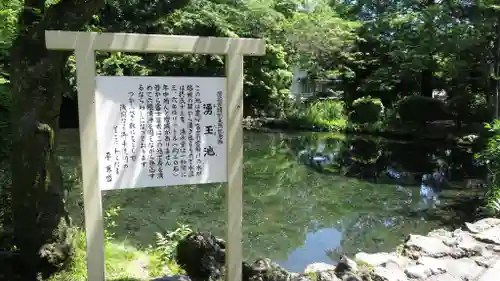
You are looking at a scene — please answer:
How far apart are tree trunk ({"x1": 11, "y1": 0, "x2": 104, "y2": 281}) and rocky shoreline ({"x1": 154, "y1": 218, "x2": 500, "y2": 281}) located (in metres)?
0.85

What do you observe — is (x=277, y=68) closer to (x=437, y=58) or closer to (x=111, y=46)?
(x=437, y=58)

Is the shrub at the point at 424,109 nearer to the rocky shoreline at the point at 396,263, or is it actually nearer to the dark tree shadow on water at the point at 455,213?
the dark tree shadow on water at the point at 455,213

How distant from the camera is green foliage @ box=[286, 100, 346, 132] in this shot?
16.8m

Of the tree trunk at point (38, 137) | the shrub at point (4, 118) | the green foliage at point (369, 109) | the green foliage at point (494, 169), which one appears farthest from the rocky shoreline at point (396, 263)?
the green foliage at point (369, 109)

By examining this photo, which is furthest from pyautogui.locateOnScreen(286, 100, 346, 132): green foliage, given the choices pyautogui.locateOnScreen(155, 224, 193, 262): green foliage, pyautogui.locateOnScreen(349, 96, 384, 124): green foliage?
pyautogui.locateOnScreen(155, 224, 193, 262): green foliage

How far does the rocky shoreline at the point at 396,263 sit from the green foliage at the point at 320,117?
1252 cm

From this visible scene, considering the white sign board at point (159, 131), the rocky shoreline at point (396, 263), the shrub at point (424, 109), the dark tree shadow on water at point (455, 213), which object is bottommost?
the dark tree shadow on water at point (455, 213)

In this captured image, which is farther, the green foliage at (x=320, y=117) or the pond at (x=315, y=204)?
the green foliage at (x=320, y=117)

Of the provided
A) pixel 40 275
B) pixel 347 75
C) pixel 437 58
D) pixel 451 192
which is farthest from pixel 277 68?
pixel 40 275

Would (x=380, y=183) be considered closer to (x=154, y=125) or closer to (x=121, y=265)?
(x=121, y=265)

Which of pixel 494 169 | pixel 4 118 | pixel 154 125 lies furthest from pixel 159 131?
pixel 494 169

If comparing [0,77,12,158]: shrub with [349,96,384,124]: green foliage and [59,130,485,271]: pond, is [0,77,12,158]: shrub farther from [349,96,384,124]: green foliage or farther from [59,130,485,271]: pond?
[349,96,384,124]: green foliage

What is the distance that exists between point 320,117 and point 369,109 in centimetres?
208

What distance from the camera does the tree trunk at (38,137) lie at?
2861 mm
